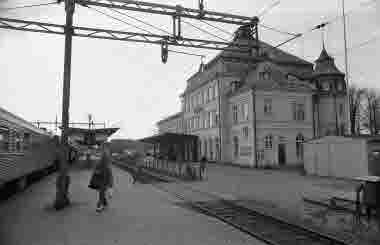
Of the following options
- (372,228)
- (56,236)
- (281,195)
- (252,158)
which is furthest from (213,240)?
(252,158)

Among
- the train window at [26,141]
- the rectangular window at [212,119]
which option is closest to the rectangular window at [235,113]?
the rectangular window at [212,119]

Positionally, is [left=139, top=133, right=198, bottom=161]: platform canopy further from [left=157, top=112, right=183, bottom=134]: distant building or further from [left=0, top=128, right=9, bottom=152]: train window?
[left=157, top=112, right=183, bottom=134]: distant building

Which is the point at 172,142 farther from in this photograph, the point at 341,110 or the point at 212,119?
the point at 341,110

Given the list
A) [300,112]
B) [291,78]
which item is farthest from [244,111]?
[291,78]

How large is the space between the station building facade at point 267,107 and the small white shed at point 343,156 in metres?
9.89

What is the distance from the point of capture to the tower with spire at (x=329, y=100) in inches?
1539

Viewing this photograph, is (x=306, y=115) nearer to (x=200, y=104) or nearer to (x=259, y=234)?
(x=200, y=104)

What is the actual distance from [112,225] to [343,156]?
17176 millimetres

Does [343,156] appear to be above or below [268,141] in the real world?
below

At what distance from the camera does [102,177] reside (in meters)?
10.1

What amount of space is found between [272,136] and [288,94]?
487 centimetres

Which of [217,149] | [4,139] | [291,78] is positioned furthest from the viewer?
[217,149]

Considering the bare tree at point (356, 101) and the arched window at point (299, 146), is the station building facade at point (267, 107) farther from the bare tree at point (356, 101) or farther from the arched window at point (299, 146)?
the bare tree at point (356, 101)

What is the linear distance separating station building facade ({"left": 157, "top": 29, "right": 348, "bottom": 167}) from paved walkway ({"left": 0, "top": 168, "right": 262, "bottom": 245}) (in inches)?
923
